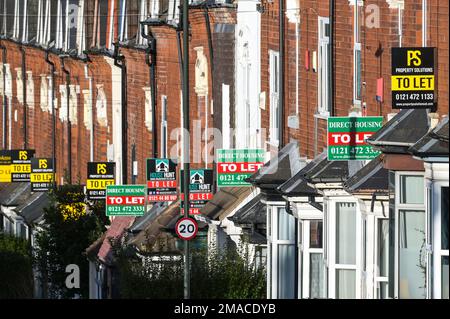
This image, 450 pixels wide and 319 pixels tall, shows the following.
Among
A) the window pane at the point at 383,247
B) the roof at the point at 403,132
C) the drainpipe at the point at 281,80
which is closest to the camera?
the roof at the point at 403,132

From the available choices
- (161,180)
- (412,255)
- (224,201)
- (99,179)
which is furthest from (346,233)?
(99,179)

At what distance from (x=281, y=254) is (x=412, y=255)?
9.71 metres

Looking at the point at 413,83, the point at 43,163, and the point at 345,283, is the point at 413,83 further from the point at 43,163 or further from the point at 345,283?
the point at 43,163

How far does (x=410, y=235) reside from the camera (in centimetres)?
2498

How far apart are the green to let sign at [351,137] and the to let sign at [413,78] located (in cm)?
348

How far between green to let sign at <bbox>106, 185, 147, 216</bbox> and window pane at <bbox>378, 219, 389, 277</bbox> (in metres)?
21.0

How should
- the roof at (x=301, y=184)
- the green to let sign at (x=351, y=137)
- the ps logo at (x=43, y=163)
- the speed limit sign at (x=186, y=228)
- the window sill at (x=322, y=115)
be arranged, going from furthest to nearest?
the ps logo at (x=43, y=163), the speed limit sign at (x=186, y=228), the window sill at (x=322, y=115), the roof at (x=301, y=184), the green to let sign at (x=351, y=137)

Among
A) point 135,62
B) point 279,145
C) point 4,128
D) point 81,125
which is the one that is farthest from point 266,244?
point 4,128

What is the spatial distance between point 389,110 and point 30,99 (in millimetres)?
50075

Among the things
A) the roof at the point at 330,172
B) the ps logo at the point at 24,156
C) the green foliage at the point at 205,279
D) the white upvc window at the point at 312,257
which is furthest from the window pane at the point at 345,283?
the ps logo at the point at 24,156

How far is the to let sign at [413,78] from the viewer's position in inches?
969

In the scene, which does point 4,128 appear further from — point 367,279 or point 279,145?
point 367,279

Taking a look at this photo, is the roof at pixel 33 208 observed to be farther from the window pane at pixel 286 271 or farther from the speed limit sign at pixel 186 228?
the window pane at pixel 286 271
